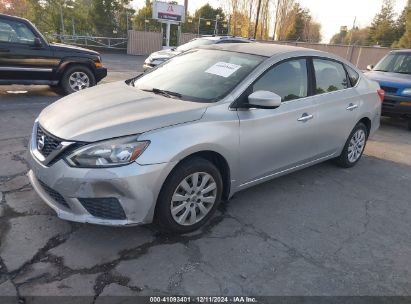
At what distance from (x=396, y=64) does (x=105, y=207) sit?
8.94 m

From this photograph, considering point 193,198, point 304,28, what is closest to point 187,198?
point 193,198

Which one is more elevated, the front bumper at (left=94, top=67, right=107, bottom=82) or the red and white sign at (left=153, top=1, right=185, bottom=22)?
the red and white sign at (left=153, top=1, right=185, bottom=22)

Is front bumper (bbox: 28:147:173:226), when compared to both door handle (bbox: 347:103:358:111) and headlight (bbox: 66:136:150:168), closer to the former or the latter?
headlight (bbox: 66:136:150:168)

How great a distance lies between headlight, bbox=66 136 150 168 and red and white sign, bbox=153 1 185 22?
1036 inches

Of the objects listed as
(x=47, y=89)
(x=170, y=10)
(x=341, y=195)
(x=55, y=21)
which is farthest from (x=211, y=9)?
(x=341, y=195)

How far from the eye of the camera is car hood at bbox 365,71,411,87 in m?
8.42

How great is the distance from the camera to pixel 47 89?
9.83 m

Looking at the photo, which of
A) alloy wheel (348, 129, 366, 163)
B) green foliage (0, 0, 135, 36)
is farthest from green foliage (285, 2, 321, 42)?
alloy wheel (348, 129, 366, 163)

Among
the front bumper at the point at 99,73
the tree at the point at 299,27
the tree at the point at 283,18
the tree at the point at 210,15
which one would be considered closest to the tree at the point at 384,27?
the tree at the point at 299,27

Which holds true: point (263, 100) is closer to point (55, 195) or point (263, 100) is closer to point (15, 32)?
point (55, 195)

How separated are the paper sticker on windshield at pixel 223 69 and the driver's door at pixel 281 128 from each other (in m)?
0.30

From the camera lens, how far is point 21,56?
8.12 m

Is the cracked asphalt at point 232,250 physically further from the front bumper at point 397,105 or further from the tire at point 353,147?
the front bumper at point 397,105

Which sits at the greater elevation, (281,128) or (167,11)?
(167,11)
